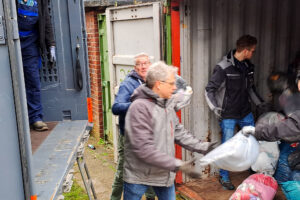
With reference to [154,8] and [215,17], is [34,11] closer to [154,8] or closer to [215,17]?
[154,8]

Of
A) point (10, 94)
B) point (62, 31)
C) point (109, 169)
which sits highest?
point (62, 31)

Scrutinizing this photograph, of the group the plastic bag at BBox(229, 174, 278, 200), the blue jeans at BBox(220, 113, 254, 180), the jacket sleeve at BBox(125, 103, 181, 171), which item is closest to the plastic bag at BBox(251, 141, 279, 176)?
the plastic bag at BBox(229, 174, 278, 200)

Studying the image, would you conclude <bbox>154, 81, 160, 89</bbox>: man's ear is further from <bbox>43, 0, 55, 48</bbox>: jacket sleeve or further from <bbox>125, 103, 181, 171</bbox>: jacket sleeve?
<bbox>43, 0, 55, 48</bbox>: jacket sleeve

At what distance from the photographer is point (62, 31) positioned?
3848 millimetres

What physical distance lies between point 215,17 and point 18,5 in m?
2.29

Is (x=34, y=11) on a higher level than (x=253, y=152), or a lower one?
higher

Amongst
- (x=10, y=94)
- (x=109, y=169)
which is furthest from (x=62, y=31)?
(x=109, y=169)

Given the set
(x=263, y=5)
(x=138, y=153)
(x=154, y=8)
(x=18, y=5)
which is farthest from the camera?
(x=263, y=5)

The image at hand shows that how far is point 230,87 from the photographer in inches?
159

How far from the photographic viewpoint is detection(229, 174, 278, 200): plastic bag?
11.1ft

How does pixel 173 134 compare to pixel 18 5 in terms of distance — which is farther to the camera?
pixel 18 5

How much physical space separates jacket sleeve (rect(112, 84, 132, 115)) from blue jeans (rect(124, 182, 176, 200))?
A: 0.69m

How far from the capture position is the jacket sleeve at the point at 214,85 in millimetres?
4008

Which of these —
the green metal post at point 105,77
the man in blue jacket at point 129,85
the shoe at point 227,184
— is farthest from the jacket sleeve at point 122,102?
the green metal post at point 105,77
